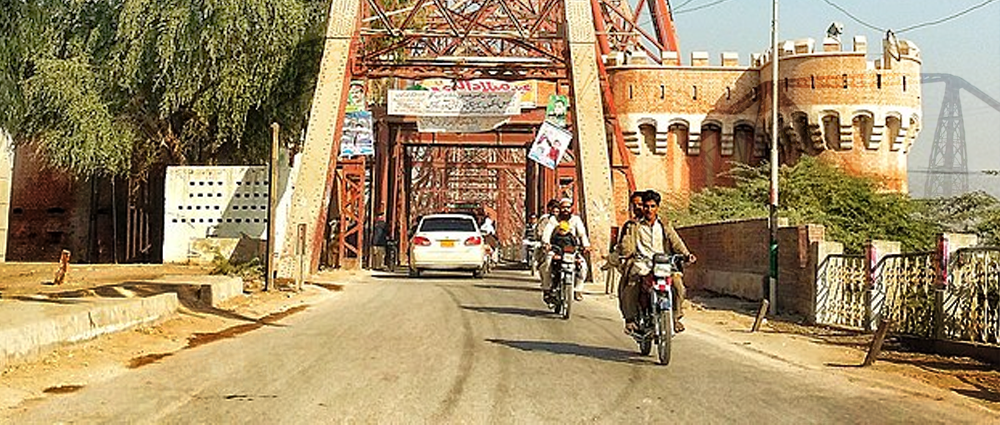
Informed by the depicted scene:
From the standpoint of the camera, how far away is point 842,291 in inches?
632

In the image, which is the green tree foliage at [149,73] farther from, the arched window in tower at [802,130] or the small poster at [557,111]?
the arched window in tower at [802,130]

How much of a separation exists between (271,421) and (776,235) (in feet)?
45.0

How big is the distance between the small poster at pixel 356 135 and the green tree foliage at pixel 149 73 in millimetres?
2501

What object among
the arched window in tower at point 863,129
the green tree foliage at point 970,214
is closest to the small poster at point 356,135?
the green tree foliage at point 970,214

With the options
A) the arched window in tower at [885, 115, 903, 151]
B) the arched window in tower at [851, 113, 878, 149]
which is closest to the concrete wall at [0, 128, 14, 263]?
the arched window in tower at [851, 113, 878, 149]

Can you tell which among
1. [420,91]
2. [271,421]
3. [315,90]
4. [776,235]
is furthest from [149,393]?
[420,91]

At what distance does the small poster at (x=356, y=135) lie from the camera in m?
32.2

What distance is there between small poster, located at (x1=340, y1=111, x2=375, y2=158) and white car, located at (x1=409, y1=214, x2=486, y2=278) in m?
5.57

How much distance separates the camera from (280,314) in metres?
15.7

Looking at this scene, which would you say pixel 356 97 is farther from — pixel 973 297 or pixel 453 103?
pixel 973 297

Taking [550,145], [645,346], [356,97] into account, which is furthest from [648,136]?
[645,346]

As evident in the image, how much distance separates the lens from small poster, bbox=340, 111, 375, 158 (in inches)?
1267

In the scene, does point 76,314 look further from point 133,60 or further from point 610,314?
point 133,60

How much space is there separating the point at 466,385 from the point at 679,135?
33.3 m
